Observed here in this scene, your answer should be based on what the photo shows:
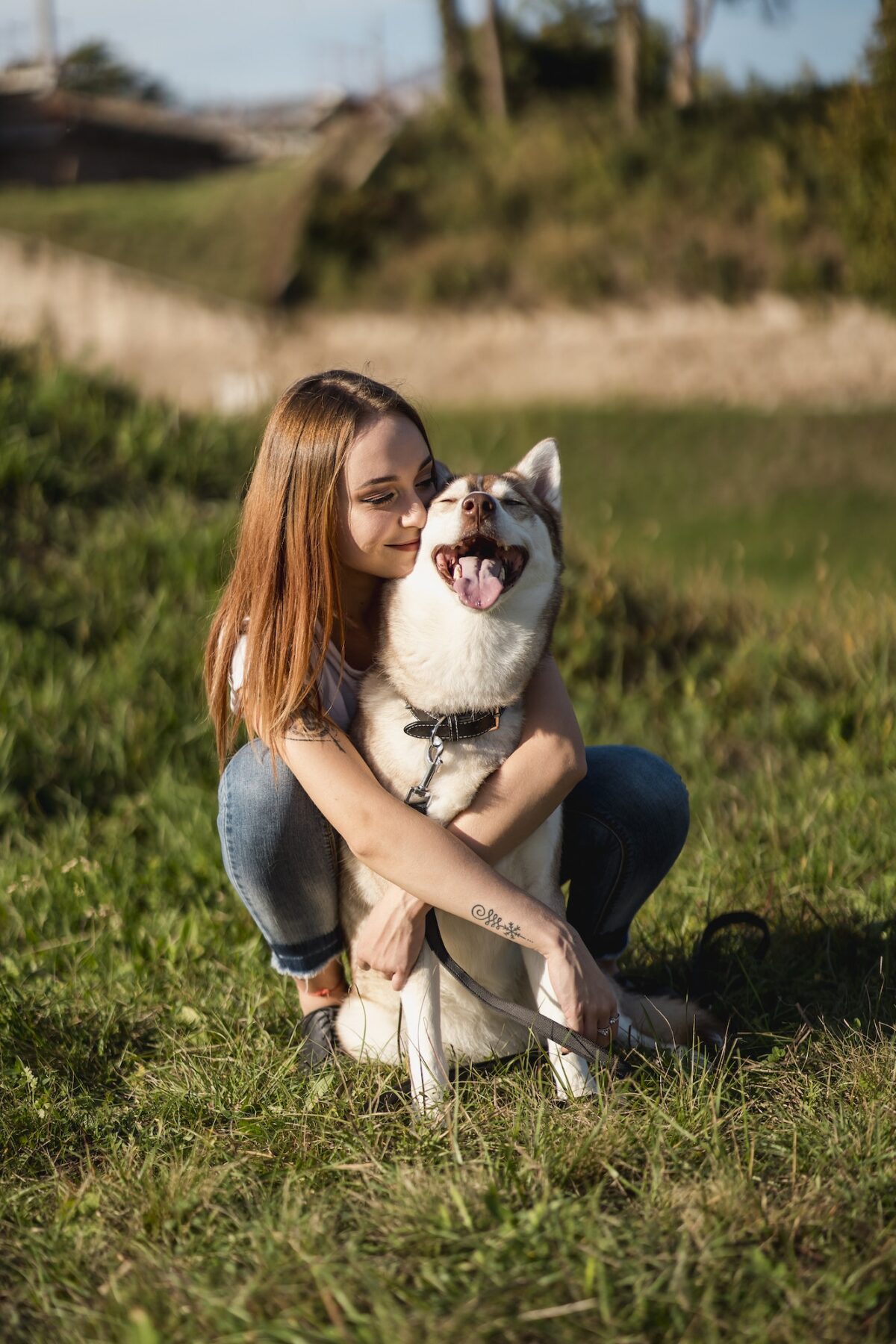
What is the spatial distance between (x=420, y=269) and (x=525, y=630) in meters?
14.6

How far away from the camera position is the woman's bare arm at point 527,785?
6.44ft

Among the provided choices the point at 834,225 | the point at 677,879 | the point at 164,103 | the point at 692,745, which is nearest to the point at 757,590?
the point at 692,745

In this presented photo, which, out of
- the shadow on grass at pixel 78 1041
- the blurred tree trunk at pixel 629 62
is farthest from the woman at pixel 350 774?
the blurred tree trunk at pixel 629 62

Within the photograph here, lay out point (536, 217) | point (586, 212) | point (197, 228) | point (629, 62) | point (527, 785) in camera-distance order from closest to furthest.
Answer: point (527, 785), point (586, 212), point (629, 62), point (536, 217), point (197, 228)

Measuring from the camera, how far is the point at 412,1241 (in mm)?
1521

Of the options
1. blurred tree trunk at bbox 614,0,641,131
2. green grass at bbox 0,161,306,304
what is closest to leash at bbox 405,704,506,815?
blurred tree trunk at bbox 614,0,641,131

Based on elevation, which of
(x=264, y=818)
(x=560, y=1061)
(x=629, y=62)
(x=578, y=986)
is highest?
(x=629, y=62)

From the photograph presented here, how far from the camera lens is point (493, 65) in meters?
16.1

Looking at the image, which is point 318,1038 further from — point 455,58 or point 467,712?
point 455,58

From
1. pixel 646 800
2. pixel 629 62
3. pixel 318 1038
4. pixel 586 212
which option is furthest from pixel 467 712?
pixel 629 62

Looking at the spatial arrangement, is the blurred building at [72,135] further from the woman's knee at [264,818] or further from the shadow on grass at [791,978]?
the shadow on grass at [791,978]

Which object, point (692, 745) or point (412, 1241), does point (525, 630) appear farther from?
point (692, 745)

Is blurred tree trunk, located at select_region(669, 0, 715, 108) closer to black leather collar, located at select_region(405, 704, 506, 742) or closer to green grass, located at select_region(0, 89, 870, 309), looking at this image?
green grass, located at select_region(0, 89, 870, 309)

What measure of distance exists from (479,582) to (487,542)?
69mm
